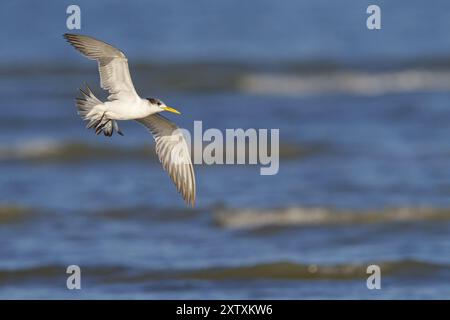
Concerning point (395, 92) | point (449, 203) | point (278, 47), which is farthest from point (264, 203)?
point (278, 47)

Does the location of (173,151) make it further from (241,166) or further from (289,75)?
(289,75)

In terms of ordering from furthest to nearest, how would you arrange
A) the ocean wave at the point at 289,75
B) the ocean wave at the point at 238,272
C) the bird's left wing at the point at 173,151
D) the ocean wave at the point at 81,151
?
the ocean wave at the point at 289,75
the ocean wave at the point at 81,151
the ocean wave at the point at 238,272
the bird's left wing at the point at 173,151

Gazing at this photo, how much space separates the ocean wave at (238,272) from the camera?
9.99m

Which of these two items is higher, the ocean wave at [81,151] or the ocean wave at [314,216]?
the ocean wave at [81,151]

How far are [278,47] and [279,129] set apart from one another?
22.1 feet

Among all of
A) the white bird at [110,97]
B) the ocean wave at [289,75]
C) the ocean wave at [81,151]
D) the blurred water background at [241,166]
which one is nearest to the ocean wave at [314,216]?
the blurred water background at [241,166]

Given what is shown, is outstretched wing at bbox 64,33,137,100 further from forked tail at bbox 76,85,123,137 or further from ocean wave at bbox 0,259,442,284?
ocean wave at bbox 0,259,442,284

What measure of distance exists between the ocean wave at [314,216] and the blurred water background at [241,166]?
3 cm

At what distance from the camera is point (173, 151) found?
363 inches

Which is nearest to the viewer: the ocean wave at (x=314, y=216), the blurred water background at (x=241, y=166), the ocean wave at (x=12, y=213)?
the blurred water background at (x=241, y=166)

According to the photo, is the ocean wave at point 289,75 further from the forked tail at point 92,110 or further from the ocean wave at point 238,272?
the forked tail at point 92,110

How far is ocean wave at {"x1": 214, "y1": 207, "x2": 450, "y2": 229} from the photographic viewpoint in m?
11.7

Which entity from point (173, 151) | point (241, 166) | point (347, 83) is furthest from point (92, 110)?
point (347, 83)

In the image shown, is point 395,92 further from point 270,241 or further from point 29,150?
point 270,241
